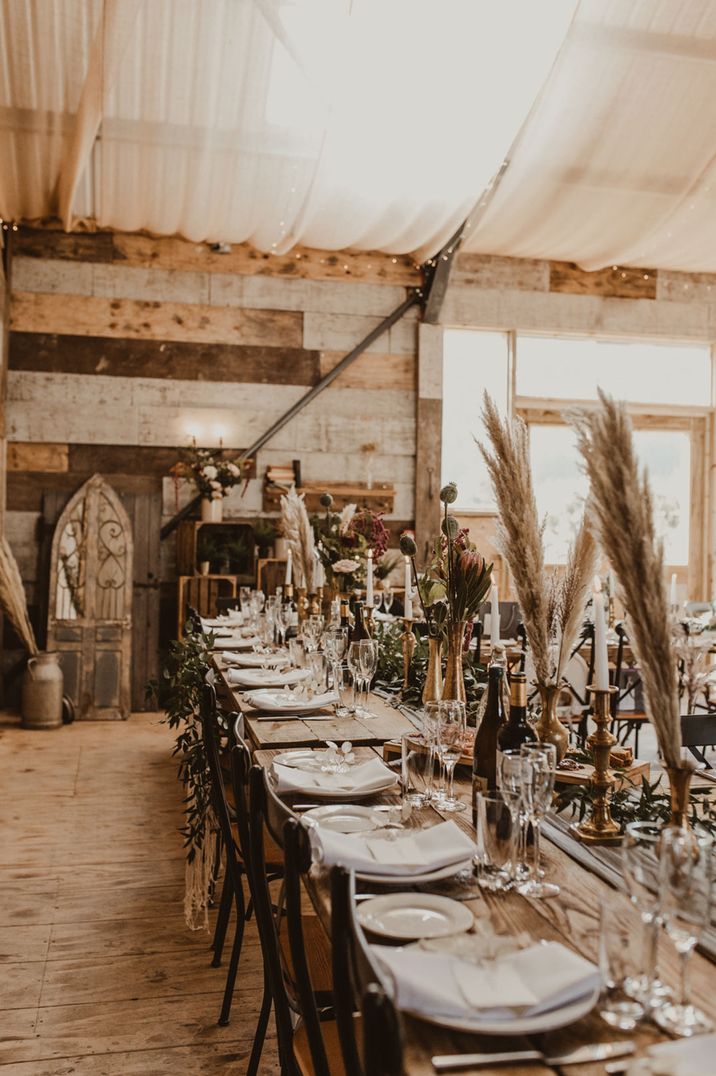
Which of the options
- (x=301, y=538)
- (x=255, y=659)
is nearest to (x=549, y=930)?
(x=255, y=659)

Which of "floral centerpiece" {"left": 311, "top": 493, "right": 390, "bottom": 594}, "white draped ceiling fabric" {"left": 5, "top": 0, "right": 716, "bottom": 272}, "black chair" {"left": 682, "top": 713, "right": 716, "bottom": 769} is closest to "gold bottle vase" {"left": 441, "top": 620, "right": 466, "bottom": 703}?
"black chair" {"left": 682, "top": 713, "right": 716, "bottom": 769}

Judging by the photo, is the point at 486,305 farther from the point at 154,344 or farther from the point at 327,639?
the point at 327,639

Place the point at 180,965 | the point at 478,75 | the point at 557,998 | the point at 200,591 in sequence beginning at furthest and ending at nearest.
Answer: the point at 200,591 < the point at 478,75 < the point at 180,965 < the point at 557,998

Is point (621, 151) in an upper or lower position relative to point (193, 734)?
upper

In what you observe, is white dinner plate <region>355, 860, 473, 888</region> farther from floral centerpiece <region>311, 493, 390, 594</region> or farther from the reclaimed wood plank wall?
the reclaimed wood plank wall


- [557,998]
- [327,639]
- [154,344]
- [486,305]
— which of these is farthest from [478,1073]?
[486,305]

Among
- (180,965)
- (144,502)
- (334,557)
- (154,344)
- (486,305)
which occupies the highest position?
(486,305)

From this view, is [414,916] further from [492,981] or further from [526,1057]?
[526,1057]

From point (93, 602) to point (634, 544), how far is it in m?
6.61

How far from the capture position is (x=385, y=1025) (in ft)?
2.98

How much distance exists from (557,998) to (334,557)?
364 cm

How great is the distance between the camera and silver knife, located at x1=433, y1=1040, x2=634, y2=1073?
101 cm

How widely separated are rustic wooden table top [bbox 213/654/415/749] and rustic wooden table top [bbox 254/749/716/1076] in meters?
0.71

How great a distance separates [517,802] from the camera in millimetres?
1490
